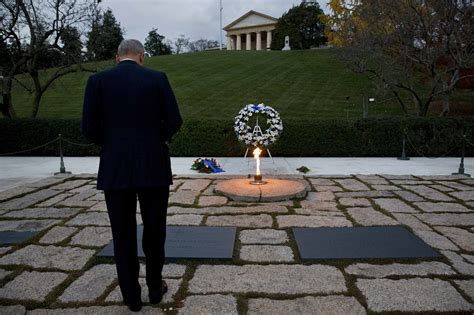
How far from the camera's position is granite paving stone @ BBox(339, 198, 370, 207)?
19.0 feet

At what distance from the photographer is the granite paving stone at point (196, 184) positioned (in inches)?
279

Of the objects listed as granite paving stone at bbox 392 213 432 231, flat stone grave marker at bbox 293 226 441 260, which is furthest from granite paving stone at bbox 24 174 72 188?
granite paving stone at bbox 392 213 432 231

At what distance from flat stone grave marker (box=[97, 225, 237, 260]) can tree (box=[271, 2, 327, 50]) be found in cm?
5053

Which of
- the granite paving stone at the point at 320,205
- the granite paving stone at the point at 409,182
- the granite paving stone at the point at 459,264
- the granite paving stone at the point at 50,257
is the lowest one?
the granite paving stone at the point at 50,257

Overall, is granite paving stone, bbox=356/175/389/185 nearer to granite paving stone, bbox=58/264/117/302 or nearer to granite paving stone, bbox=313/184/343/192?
granite paving stone, bbox=313/184/343/192

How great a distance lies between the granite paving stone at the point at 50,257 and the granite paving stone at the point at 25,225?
71 centimetres

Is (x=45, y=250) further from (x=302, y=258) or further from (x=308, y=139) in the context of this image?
(x=308, y=139)

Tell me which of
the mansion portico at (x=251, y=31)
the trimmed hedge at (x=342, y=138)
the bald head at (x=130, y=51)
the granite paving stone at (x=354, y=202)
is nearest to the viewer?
the bald head at (x=130, y=51)

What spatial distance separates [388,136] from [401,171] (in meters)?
2.63

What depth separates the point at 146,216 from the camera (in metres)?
2.71

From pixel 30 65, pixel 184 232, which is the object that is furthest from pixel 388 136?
pixel 30 65

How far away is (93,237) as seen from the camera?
14.6 ft

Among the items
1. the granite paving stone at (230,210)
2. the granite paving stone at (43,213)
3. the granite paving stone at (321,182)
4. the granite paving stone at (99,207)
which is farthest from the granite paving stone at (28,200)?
the granite paving stone at (321,182)

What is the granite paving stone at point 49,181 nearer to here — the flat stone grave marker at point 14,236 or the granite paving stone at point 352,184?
the flat stone grave marker at point 14,236
